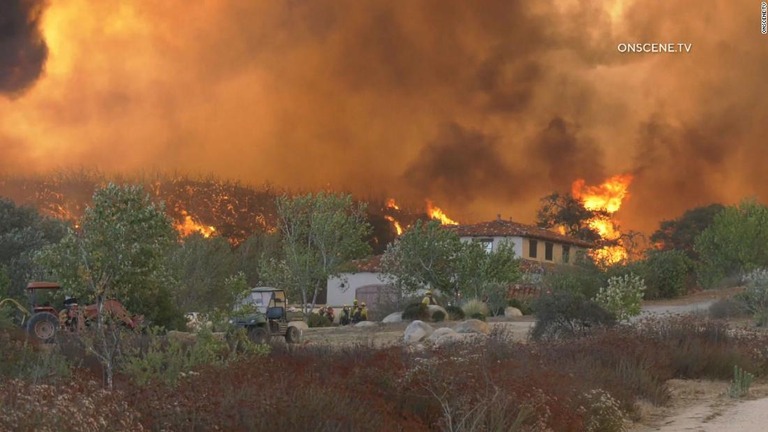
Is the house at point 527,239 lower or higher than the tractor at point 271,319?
higher

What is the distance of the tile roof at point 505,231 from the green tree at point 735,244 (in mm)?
14469

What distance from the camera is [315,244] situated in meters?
65.8

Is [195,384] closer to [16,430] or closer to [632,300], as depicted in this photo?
[16,430]

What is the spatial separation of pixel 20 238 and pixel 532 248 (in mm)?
44442

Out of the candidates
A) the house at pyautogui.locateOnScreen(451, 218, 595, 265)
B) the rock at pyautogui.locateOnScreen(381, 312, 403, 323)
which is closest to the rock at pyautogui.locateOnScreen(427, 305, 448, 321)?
the rock at pyautogui.locateOnScreen(381, 312, 403, 323)

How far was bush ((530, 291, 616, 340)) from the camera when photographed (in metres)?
28.2

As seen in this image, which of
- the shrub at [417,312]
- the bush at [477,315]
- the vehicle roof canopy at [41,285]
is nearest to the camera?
the vehicle roof canopy at [41,285]

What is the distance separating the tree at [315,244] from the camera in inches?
2501

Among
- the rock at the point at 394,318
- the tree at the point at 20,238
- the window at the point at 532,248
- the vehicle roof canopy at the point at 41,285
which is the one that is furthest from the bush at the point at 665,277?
the vehicle roof canopy at the point at 41,285

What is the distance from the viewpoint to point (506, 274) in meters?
53.3

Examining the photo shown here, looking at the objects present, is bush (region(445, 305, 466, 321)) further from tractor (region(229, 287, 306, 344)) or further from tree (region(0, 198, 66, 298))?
tree (region(0, 198, 66, 298))

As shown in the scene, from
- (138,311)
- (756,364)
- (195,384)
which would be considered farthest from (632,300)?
(195,384)

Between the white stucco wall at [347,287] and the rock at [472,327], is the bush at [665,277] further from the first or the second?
the rock at [472,327]

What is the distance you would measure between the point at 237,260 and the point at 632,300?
4186 centimetres
